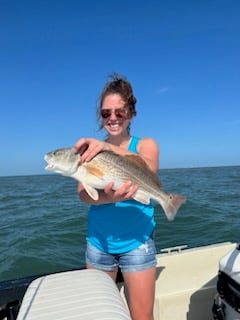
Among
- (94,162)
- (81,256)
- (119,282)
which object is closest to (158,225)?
(81,256)

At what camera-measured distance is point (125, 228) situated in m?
2.79

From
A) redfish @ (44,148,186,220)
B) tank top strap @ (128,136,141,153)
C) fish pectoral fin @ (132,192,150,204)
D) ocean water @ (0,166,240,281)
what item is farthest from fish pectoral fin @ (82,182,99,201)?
ocean water @ (0,166,240,281)

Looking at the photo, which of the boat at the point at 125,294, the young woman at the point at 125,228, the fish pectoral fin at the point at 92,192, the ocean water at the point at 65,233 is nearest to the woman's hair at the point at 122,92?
the young woman at the point at 125,228

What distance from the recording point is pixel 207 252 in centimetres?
421

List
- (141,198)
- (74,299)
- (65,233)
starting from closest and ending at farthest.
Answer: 1. (74,299)
2. (141,198)
3. (65,233)

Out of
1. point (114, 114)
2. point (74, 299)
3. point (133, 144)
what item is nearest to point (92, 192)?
point (133, 144)

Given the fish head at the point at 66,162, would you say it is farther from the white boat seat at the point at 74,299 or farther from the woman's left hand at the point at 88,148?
the white boat seat at the point at 74,299

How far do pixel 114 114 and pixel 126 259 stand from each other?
1.09 meters

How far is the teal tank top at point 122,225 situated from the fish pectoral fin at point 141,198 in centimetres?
6

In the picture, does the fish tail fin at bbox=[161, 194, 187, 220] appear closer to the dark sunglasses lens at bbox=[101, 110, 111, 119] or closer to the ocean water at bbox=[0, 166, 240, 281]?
the dark sunglasses lens at bbox=[101, 110, 111, 119]

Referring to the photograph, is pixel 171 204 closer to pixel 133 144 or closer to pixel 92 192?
pixel 133 144

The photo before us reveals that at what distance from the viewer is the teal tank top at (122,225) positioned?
2.80 m

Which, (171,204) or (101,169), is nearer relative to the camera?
(101,169)

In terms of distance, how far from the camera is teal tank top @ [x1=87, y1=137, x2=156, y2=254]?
2.80 meters
